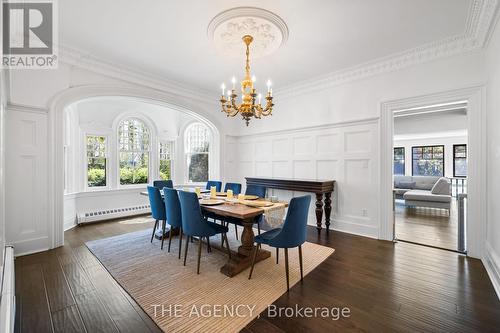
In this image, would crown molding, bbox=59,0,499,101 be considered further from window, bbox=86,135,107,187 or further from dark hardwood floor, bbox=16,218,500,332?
dark hardwood floor, bbox=16,218,500,332

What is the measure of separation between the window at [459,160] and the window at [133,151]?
11.7 meters

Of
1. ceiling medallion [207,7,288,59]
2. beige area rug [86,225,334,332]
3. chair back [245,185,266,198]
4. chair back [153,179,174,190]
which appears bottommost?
beige area rug [86,225,334,332]

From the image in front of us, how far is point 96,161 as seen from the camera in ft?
16.8

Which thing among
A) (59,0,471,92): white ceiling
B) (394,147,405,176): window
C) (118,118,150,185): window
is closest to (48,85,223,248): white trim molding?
(59,0,471,92): white ceiling

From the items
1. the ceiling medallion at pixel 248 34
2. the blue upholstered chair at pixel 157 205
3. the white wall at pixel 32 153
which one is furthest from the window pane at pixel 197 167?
the ceiling medallion at pixel 248 34

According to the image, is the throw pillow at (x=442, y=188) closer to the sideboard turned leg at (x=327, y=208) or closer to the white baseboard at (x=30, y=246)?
the sideboard turned leg at (x=327, y=208)

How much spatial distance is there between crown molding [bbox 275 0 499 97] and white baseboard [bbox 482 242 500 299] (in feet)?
8.12

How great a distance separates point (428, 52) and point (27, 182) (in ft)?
19.5

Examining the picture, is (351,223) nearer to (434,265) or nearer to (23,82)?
(434,265)

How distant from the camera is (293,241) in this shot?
2.30 m

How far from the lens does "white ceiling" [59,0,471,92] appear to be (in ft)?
7.89

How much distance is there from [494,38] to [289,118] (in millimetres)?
3098

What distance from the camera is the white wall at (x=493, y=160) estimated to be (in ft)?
7.63

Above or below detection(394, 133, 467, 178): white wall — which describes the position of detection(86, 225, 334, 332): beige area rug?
below
